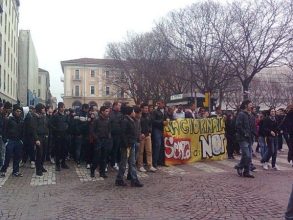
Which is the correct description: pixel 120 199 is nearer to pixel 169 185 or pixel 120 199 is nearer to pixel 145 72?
pixel 169 185

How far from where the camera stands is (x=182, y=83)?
150 ft

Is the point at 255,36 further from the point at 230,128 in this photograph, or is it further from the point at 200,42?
the point at 230,128

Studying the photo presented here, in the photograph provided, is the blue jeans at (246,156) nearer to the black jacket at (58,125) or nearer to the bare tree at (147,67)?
the black jacket at (58,125)

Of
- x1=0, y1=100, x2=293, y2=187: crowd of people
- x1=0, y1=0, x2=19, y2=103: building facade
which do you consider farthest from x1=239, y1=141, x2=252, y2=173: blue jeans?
x1=0, y1=0, x2=19, y2=103: building facade

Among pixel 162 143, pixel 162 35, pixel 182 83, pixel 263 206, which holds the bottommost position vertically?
pixel 263 206

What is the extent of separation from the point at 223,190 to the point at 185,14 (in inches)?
1197

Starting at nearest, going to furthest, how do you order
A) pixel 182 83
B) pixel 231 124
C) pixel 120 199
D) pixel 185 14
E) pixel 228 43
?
pixel 120 199 < pixel 231 124 < pixel 228 43 < pixel 185 14 < pixel 182 83

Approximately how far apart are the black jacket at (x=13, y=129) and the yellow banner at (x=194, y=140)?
173 inches

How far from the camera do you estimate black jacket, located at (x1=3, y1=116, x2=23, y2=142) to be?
11000mm

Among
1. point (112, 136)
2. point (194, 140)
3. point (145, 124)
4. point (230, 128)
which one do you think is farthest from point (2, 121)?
point (230, 128)

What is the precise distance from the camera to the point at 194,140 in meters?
14.3

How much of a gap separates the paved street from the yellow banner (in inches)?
73.4

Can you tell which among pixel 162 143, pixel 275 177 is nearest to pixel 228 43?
pixel 162 143

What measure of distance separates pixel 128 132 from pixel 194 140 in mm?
5022
